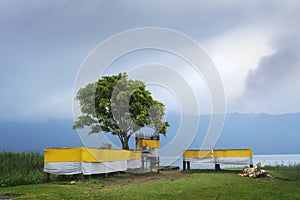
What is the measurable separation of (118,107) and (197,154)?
715 centimetres

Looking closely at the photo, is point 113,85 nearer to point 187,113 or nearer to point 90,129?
point 90,129

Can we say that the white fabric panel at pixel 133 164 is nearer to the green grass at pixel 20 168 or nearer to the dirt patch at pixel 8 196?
the green grass at pixel 20 168

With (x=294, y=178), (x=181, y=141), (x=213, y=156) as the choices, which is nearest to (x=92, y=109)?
(x=181, y=141)

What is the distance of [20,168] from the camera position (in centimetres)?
1409

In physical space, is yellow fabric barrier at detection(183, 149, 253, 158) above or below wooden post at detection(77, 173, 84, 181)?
above

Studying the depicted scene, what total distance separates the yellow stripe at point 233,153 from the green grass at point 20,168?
34.0 ft

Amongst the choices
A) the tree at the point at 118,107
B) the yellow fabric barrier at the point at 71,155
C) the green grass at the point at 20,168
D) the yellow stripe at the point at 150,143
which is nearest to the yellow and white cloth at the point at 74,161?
the yellow fabric barrier at the point at 71,155

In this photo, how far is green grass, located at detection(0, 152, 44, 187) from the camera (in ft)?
36.9

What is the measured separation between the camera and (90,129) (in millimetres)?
24562

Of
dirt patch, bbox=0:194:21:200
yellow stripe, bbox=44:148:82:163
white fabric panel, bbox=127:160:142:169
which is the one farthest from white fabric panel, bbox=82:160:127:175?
dirt patch, bbox=0:194:21:200

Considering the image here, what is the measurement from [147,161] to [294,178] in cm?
1033

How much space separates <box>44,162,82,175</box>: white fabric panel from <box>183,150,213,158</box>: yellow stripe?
30.7ft

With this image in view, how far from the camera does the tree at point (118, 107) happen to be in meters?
23.1

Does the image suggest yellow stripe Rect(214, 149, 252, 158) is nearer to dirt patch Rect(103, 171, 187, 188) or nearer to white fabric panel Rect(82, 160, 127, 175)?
dirt patch Rect(103, 171, 187, 188)
